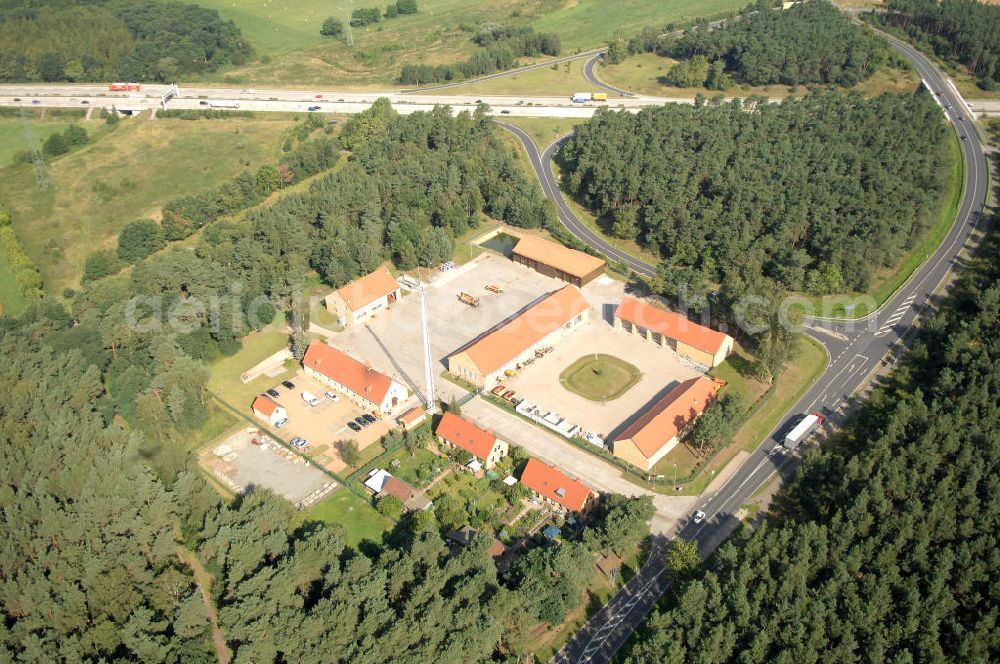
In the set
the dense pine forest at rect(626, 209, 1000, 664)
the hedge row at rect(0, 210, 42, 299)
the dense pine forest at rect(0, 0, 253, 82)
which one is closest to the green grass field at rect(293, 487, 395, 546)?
the dense pine forest at rect(626, 209, 1000, 664)

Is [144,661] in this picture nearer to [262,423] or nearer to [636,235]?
[262,423]

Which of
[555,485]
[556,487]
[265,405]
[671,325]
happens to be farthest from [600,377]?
[265,405]

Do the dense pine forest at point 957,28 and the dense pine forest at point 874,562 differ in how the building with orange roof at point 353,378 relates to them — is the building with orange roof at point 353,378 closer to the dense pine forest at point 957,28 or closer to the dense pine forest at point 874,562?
the dense pine forest at point 874,562

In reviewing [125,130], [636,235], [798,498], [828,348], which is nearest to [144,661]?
[798,498]

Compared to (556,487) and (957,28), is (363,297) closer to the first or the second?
(556,487)

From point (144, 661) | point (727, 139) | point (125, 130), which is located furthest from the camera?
point (125, 130)

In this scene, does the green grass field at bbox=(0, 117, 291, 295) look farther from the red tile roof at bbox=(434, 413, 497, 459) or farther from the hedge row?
the red tile roof at bbox=(434, 413, 497, 459)

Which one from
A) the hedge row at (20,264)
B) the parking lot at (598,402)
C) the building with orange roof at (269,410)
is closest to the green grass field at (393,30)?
the hedge row at (20,264)
